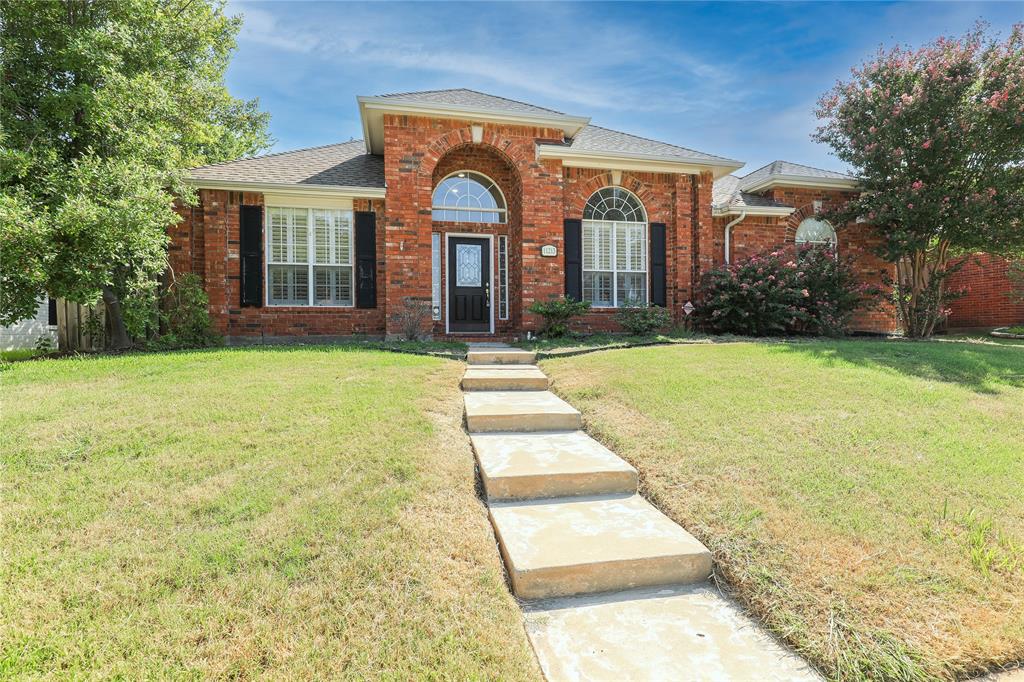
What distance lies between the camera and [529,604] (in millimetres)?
2279

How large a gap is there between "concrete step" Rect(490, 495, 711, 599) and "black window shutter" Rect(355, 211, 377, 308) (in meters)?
7.76

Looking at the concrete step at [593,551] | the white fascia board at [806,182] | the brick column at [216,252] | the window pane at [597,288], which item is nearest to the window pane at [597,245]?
the window pane at [597,288]

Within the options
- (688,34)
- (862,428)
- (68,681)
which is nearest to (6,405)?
(68,681)

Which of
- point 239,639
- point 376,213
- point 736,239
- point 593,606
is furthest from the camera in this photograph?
point 736,239

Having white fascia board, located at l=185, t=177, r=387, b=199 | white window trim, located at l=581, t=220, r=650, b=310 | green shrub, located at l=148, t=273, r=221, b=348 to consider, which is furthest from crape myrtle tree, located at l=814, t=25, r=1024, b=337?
green shrub, located at l=148, t=273, r=221, b=348

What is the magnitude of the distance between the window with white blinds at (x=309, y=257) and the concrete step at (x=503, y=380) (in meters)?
5.03

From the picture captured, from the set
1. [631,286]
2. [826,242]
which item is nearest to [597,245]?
[631,286]

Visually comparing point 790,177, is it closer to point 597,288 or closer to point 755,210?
point 755,210

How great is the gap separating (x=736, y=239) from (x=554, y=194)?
458 centimetres

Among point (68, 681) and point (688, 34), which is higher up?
point (688, 34)

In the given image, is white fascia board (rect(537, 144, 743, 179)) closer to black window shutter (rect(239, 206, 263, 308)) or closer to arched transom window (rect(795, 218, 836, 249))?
arched transom window (rect(795, 218, 836, 249))

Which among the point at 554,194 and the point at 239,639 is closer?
the point at 239,639

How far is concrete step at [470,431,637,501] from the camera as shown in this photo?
125 inches

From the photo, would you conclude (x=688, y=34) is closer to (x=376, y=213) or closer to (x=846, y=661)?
(x=376, y=213)
